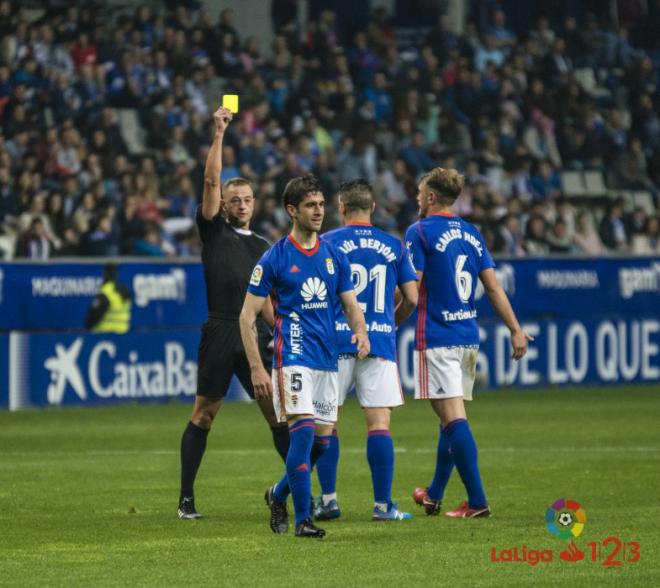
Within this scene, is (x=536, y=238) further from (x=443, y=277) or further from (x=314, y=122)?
(x=443, y=277)

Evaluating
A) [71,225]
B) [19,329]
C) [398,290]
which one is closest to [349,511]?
[398,290]

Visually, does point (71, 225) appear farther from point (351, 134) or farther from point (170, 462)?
point (170, 462)

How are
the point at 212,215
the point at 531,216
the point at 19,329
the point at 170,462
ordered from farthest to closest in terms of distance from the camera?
1. the point at 531,216
2. the point at 19,329
3. the point at 170,462
4. the point at 212,215

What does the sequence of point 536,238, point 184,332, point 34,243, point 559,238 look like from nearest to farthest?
point 184,332 → point 34,243 → point 536,238 → point 559,238

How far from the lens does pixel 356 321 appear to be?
8969 millimetres

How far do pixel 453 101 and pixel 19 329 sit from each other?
12029 millimetres

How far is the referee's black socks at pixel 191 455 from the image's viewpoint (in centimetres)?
1002

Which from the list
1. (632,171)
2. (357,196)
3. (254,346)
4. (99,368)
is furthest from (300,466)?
(632,171)

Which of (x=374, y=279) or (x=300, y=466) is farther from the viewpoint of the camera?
(x=374, y=279)

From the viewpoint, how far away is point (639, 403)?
19.8 meters

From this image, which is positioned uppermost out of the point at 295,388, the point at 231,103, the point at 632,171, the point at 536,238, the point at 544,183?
the point at 632,171

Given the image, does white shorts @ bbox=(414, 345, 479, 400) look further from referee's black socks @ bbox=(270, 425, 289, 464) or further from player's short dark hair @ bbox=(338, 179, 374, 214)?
player's short dark hair @ bbox=(338, 179, 374, 214)

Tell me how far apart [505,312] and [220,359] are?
5.78 ft

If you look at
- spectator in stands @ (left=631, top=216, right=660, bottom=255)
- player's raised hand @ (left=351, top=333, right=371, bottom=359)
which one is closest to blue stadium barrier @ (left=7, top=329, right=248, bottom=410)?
spectator in stands @ (left=631, top=216, right=660, bottom=255)
